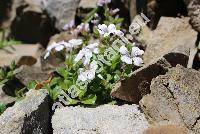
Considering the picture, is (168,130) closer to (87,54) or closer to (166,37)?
(87,54)

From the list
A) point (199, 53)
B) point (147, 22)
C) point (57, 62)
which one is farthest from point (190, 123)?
point (57, 62)

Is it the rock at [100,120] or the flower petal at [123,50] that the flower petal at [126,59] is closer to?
the flower petal at [123,50]

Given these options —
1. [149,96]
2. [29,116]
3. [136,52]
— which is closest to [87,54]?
[136,52]

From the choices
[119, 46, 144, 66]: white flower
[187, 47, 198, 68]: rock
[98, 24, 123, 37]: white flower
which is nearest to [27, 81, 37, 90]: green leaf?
[98, 24, 123, 37]: white flower

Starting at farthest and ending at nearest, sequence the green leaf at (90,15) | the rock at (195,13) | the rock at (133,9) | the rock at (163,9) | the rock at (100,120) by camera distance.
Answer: the green leaf at (90,15) → the rock at (133,9) → the rock at (163,9) → the rock at (195,13) → the rock at (100,120)

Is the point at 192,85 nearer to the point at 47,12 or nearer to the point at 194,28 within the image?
the point at 194,28

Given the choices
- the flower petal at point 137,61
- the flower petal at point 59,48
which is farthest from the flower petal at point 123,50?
the flower petal at point 59,48
